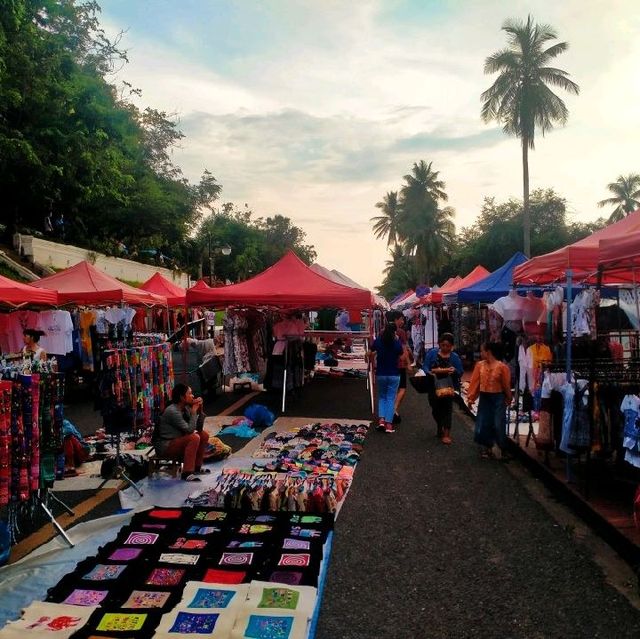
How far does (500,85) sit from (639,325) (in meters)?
28.4

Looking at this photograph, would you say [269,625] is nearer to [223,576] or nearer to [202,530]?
Answer: [223,576]

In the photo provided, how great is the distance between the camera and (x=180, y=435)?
5.73 m

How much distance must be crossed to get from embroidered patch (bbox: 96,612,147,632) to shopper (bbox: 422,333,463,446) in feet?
16.9

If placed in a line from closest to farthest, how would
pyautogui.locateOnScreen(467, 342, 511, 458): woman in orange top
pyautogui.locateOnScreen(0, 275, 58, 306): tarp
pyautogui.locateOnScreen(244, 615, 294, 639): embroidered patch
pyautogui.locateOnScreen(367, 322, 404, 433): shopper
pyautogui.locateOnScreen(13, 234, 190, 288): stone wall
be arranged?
pyautogui.locateOnScreen(244, 615, 294, 639): embroidered patch < pyautogui.locateOnScreen(467, 342, 511, 458): woman in orange top < pyautogui.locateOnScreen(367, 322, 404, 433): shopper < pyautogui.locateOnScreen(0, 275, 58, 306): tarp < pyautogui.locateOnScreen(13, 234, 190, 288): stone wall

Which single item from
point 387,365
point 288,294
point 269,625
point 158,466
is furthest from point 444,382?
point 269,625

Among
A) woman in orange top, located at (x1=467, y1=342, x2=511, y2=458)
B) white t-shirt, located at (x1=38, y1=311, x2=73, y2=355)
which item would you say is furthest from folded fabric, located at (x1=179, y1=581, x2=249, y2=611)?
white t-shirt, located at (x1=38, y1=311, x2=73, y2=355)

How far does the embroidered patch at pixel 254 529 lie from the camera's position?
14.0 feet

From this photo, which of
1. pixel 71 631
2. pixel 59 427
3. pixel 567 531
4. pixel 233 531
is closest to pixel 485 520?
pixel 567 531

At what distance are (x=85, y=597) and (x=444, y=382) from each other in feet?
17.5

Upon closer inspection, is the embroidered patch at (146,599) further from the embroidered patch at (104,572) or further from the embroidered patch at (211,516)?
the embroidered patch at (211,516)

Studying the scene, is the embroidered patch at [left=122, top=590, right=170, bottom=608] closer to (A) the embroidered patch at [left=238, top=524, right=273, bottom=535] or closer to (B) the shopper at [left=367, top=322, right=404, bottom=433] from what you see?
(A) the embroidered patch at [left=238, top=524, right=273, bottom=535]

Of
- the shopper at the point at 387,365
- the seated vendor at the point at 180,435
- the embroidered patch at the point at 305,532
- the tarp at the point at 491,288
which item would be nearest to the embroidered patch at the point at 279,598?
the embroidered patch at the point at 305,532

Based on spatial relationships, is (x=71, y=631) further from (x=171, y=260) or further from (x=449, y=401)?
(x=171, y=260)

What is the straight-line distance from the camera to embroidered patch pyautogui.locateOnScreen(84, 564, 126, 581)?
11.7 feet
